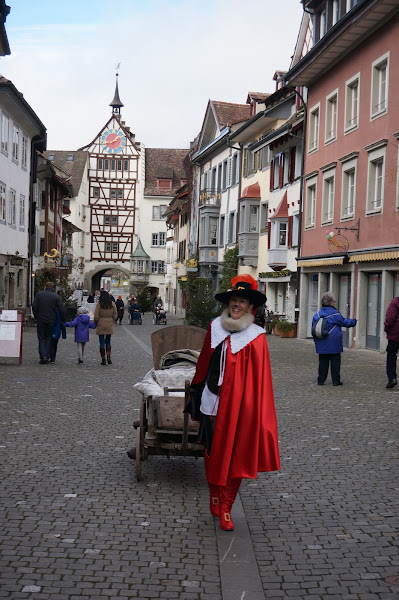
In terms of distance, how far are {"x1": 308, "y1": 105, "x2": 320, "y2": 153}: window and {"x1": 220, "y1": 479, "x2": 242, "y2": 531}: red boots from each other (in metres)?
25.1

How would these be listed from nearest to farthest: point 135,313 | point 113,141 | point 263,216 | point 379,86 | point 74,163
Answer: point 379,86, point 263,216, point 135,313, point 74,163, point 113,141

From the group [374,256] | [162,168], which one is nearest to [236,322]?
[374,256]

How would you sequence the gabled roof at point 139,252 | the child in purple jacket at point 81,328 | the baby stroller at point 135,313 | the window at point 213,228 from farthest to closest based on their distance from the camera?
the gabled roof at point 139,252
the window at point 213,228
the baby stroller at point 135,313
the child in purple jacket at point 81,328

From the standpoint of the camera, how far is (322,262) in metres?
27.7

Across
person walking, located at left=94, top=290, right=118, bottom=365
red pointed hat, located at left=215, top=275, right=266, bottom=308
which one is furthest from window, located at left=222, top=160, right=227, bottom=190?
red pointed hat, located at left=215, top=275, right=266, bottom=308

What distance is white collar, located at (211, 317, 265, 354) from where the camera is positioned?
18.3 ft

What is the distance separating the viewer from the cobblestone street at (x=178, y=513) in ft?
14.7

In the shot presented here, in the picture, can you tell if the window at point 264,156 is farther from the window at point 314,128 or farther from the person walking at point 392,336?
the person walking at point 392,336

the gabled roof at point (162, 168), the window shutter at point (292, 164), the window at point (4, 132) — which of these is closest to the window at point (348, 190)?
the window shutter at point (292, 164)

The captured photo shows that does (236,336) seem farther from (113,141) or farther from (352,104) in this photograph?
(113,141)

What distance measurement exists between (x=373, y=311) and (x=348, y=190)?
450 centimetres

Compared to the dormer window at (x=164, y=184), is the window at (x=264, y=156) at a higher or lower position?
lower

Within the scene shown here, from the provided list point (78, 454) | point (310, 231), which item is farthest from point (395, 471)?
point (310, 231)

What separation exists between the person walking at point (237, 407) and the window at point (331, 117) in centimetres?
2281
